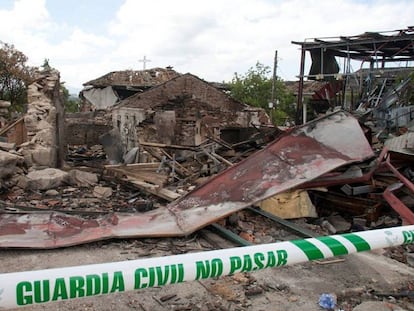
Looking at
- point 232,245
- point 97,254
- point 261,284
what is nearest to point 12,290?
point 261,284

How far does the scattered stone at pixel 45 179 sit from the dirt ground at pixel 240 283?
4095mm

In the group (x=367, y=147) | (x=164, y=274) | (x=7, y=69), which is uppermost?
(x=7, y=69)

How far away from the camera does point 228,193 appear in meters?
4.84

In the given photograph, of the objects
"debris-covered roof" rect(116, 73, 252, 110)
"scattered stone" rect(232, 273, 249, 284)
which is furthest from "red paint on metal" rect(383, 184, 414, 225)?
"debris-covered roof" rect(116, 73, 252, 110)

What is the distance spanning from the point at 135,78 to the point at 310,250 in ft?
78.6

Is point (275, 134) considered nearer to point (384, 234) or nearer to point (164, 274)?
point (384, 234)

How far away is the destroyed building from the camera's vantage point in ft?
78.6

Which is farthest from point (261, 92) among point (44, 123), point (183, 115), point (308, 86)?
point (44, 123)

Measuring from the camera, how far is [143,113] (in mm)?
15570

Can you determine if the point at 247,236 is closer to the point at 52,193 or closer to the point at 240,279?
the point at 240,279

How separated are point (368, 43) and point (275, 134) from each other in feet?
30.1

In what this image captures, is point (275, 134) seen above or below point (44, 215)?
above

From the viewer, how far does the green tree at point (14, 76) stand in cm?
2188

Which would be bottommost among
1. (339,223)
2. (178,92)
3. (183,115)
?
(339,223)
